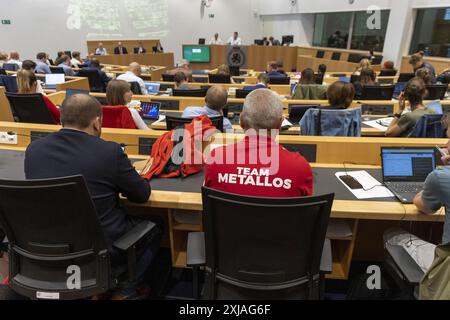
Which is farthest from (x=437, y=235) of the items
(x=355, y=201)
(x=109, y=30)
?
(x=109, y=30)

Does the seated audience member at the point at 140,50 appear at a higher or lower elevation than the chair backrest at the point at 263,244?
higher

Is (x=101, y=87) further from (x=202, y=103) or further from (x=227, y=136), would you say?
(x=227, y=136)

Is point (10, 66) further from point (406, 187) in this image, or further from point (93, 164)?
point (406, 187)

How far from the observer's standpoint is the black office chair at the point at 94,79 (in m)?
6.79

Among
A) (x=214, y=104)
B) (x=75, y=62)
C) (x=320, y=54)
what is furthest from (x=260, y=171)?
(x=320, y=54)

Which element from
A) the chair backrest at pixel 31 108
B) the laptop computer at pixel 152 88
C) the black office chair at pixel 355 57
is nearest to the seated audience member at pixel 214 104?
the chair backrest at pixel 31 108

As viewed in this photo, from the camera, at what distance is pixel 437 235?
2055 millimetres

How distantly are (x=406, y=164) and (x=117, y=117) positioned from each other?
221 centimetres

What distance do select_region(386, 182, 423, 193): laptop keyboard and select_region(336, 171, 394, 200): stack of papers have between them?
39mm

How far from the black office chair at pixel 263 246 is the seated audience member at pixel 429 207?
51 cm

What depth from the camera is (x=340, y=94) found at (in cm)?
281

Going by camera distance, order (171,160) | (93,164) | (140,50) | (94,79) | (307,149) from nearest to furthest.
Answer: (93,164) → (171,160) → (307,149) → (94,79) → (140,50)

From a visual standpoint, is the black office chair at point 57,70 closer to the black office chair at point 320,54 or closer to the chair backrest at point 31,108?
the chair backrest at point 31,108

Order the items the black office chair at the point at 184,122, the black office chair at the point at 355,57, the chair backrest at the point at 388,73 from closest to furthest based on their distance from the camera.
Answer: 1. the black office chair at the point at 184,122
2. the chair backrest at the point at 388,73
3. the black office chair at the point at 355,57
